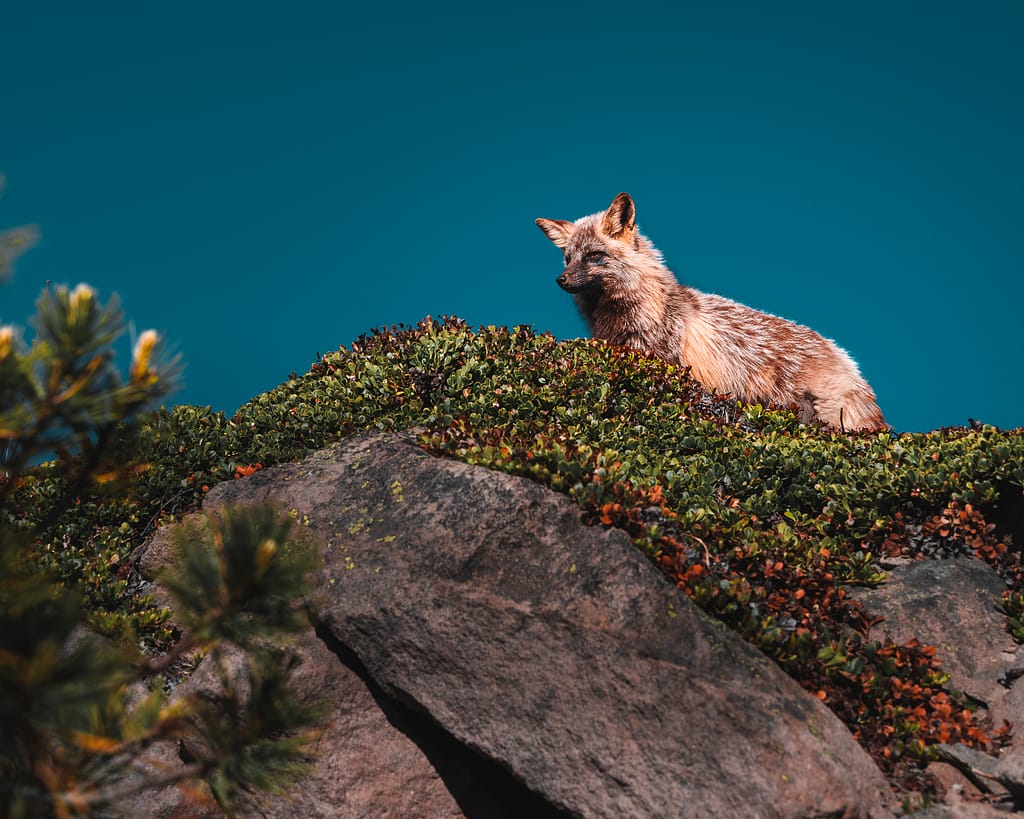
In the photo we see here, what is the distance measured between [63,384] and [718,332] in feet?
31.8

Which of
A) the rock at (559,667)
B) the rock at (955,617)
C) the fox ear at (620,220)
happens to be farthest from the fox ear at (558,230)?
the rock at (955,617)

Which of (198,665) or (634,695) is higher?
(634,695)

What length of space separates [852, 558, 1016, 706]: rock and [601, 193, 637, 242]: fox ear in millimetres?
6055

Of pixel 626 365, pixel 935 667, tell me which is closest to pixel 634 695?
pixel 935 667

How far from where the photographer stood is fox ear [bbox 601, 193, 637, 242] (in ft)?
37.9

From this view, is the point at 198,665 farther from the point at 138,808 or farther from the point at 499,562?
the point at 499,562

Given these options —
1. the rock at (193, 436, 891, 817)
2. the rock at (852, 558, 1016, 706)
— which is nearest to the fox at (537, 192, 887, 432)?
the rock at (852, 558, 1016, 706)

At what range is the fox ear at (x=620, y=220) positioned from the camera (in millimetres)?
11562

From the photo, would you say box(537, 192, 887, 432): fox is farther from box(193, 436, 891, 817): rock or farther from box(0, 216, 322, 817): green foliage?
box(0, 216, 322, 817): green foliage

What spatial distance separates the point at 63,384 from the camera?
136 inches

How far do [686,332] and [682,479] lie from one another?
434cm

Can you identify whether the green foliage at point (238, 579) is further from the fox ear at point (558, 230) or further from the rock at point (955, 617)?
the fox ear at point (558, 230)

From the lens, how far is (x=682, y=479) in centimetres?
748

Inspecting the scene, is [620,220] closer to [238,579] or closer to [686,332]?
[686,332]
